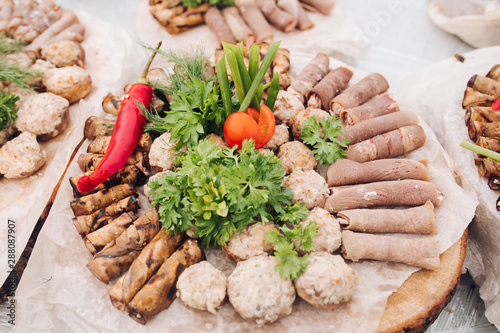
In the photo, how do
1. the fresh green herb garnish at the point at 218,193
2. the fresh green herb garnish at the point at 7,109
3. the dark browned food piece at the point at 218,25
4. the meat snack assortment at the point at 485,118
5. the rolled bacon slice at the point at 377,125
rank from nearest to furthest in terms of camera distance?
the fresh green herb garnish at the point at 218,193, the meat snack assortment at the point at 485,118, the rolled bacon slice at the point at 377,125, the fresh green herb garnish at the point at 7,109, the dark browned food piece at the point at 218,25

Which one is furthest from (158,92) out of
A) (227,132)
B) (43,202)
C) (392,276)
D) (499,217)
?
(499,217)

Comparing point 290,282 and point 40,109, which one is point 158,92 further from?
point 290,282

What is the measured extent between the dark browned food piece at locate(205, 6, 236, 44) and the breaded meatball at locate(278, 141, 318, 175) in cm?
247

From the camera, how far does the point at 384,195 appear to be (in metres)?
2.90

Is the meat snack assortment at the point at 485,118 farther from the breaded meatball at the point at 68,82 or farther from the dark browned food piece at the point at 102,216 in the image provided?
the breaded meatball at the point at 68,82

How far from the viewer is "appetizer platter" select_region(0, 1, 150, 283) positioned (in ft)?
10.6

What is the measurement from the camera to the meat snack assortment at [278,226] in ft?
7.59

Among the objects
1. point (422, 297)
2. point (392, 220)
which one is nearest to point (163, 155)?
point (392, 220)

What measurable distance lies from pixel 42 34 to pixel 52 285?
3.63 meters

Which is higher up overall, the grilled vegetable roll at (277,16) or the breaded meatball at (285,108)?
the grilled vegetable roll at (277,16)

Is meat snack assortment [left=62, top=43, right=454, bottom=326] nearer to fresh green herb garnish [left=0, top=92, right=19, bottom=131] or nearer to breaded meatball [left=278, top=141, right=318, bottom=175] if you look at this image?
breaded meatball [left=278, top=141, right=318, bottom=175]

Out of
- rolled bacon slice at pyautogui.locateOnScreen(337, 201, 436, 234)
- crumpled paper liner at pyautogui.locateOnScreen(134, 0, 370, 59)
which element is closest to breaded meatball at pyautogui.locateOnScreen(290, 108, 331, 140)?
rolled bacon slice at pyautogui.locateOnScreen(337, 201, 436, 234)

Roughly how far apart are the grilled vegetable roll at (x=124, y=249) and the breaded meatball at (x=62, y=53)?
8.58 feet

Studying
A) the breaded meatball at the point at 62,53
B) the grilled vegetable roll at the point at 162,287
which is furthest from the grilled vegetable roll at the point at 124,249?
the breaded meatball at the point at 62,53
